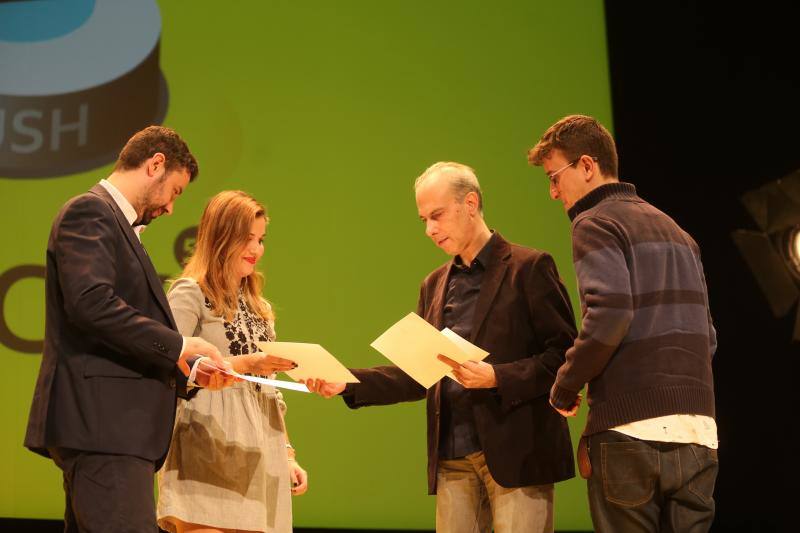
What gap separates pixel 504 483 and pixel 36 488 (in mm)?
2456

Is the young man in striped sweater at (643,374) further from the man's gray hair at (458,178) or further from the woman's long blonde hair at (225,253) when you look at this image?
the woman's long blonde hair at (225,253)

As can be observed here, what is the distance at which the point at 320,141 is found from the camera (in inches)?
160

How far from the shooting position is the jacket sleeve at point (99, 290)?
2045 mm

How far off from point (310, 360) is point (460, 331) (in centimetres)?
52

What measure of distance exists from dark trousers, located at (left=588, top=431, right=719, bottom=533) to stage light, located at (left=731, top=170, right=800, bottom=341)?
2294 mm

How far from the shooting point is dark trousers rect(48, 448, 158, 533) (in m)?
1.96

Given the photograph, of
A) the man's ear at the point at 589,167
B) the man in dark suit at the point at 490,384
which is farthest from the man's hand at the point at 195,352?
the man's ear at the point at 589,167

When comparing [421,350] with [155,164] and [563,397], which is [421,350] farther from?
[155,164]

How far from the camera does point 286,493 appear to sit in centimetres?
260

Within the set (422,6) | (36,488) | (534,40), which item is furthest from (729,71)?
(36,488)

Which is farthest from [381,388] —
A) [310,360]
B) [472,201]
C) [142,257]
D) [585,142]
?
[585,142]

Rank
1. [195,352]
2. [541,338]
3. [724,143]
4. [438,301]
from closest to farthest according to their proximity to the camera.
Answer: [195,352] < [541,338] < [438,301] < [724,143]

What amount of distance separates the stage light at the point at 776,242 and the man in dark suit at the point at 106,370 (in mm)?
2898

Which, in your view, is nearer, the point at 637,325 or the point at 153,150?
the point at 637,325
